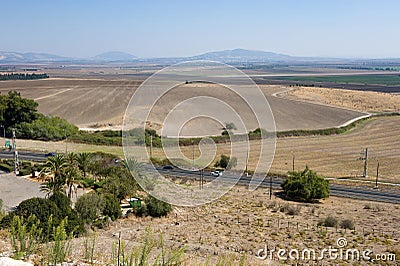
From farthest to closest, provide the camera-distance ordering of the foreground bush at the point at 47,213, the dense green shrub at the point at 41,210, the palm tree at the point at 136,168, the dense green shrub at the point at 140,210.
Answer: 1. the palm tree at the point at 136,168
2. the dense green shrub at the point at 140,210
3. the dense green shrub at the point at 41,210
4. the foreground bush at the point at 47,213

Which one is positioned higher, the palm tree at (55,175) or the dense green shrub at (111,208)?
the palm tree at (55,175)

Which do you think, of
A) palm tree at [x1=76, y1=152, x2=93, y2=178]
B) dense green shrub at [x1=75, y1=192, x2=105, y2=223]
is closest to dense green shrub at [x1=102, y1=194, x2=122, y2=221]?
dense green shrub at [x1=75, y1=192, x2=105, y2=223]

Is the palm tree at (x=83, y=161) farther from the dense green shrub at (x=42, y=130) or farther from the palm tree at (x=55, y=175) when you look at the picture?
the dense green shrub at (x=42, y=130)

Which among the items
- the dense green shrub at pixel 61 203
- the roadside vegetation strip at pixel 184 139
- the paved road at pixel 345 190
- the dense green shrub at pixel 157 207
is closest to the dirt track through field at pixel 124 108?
the roadside vegetation strip at pixel 184 139

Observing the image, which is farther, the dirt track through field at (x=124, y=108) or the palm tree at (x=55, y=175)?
the dirt track through field at (x=124, y=108)

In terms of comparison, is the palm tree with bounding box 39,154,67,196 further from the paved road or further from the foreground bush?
the paved road

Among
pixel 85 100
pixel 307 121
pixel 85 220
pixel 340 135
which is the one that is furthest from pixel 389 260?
pixel 85 100

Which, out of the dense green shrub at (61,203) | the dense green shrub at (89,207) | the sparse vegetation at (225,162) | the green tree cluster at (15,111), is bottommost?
the sparse vegetation at (225,162)
